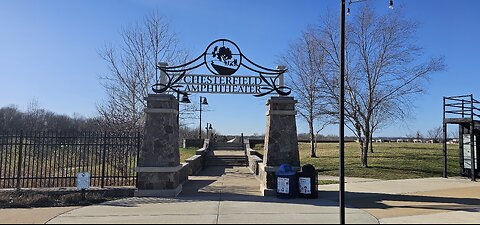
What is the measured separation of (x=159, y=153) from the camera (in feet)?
40.1

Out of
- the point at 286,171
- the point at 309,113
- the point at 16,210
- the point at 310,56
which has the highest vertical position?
the point at 310,56

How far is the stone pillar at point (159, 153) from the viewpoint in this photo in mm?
11938

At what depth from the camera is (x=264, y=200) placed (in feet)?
36.1

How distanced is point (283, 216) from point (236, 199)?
2.69 meters

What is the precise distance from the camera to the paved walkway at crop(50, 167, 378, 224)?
820 centimetres

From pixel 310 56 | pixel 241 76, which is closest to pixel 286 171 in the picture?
pixel 241 76

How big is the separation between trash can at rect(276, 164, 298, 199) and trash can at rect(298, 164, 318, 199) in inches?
6.3

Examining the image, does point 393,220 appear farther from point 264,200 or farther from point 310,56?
point 310,56

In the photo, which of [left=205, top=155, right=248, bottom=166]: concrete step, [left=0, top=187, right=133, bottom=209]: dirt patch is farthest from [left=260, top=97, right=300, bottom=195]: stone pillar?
[left=205, top=155, right=248, bottom=166]: concrete step

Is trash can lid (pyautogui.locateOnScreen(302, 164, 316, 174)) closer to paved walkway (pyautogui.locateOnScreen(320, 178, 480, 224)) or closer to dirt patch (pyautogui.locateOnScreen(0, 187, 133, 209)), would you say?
paved walkway (pyautogui.locateOnScreen(320, 178, 480, 224))

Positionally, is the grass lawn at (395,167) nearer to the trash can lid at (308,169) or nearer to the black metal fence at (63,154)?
the trash can lid at (308,169)

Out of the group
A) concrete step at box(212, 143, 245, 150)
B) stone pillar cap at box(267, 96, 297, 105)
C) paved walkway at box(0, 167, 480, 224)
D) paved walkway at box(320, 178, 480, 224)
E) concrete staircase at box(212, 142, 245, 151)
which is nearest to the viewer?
paved walkway at box(0, 167, 480, 224)

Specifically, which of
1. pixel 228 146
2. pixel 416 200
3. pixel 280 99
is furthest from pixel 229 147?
pixel 416 200

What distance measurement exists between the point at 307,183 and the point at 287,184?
617 mm
